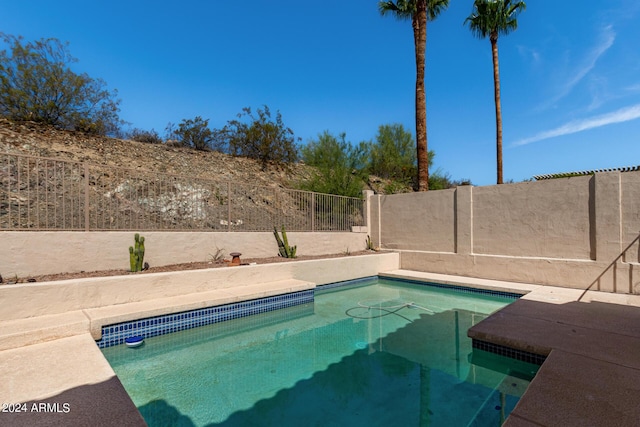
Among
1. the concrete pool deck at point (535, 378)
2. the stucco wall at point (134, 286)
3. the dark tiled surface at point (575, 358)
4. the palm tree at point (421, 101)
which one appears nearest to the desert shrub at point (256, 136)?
the palm tree at point (421, 101)

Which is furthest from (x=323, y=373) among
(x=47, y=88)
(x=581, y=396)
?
(x=47, y=88)

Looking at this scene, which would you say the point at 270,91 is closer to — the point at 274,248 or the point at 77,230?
the point at 274,248

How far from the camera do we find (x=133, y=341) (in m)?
4.43

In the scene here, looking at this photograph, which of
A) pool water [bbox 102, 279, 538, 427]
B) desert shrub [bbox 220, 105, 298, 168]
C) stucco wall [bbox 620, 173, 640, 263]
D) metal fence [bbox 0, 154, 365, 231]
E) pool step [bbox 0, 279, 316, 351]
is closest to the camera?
pool water [bbox 102, 279, 538, 427]

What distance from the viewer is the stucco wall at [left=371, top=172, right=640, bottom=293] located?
6613 mm

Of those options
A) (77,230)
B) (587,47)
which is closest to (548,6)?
(587,47)

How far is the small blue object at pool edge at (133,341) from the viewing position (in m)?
4.40

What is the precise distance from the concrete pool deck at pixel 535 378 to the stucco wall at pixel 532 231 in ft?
7.71

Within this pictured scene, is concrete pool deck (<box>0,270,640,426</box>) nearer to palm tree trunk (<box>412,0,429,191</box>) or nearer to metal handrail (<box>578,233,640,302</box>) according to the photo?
metal handrail (<box>578,233,640,302</box>)

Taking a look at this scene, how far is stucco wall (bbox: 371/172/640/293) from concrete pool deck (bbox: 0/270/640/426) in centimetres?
235

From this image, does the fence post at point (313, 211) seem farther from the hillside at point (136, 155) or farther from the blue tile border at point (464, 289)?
the hillside at point (136, 155)

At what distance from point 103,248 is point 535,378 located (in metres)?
6.82

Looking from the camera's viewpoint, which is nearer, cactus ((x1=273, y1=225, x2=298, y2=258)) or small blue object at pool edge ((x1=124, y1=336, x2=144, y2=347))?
small blue object at pool edge ((x1=124, y1=336, x2=144, y2=347))

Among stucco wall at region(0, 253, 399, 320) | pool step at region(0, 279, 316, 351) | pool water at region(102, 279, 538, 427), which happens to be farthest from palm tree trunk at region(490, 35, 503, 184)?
pool step at region(0, 279, 316, 351)
